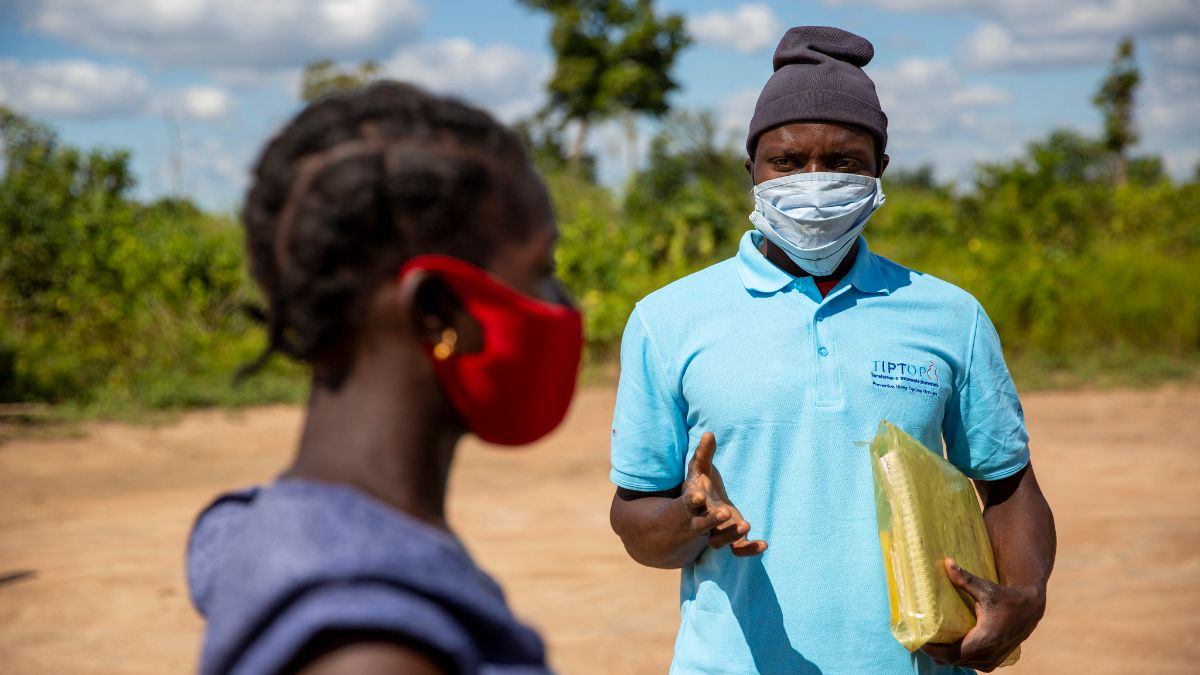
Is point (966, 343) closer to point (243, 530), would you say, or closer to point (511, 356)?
point (511, 356)

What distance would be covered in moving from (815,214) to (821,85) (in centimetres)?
26

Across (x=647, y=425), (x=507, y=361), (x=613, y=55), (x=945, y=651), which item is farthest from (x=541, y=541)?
(x=613, y=55)

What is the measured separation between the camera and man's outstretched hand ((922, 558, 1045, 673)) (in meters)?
2.01

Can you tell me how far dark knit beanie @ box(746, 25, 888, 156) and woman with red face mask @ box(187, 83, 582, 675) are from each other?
4.02 feet

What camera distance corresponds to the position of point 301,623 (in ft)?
3.07

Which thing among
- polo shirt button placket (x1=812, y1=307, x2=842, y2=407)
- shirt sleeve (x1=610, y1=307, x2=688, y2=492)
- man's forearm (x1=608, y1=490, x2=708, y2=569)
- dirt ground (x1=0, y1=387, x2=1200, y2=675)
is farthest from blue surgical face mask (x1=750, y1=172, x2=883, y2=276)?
dirt ground (x1=0, y1=387, x2=1200, y2=675)

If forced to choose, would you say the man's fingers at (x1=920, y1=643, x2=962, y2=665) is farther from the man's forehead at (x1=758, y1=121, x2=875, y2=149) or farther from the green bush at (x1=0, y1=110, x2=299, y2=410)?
the green bush at (x1=0, y1=110, x2=299, y2=410)

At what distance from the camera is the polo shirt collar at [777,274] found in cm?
229

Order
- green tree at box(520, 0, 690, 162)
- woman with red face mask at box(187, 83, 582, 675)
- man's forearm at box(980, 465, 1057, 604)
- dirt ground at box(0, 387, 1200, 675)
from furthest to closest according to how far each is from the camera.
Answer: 1. green tree at box(520, 0, 690, 162)
2. dirt ground at box(0, 387, 1200, 675)
3. man's forearm at box(980, 465, 1057, 604)
4. woman with red face mask at box(187, 83, 582, 675)

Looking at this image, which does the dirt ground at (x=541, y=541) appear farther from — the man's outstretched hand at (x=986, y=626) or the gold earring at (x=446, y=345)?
the gold earring at (x=446, y=345)

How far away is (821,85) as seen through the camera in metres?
2.30

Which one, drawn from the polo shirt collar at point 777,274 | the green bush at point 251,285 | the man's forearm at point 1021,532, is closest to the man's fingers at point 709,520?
the polo shirt collar at point 777,274

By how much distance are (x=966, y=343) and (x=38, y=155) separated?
1940 centimetres

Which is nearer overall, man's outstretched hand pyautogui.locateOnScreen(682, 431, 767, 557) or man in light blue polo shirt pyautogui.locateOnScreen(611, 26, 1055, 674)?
man's outstretched hand pyautogui.locateOnScreen(682, 431, 767, 557)
